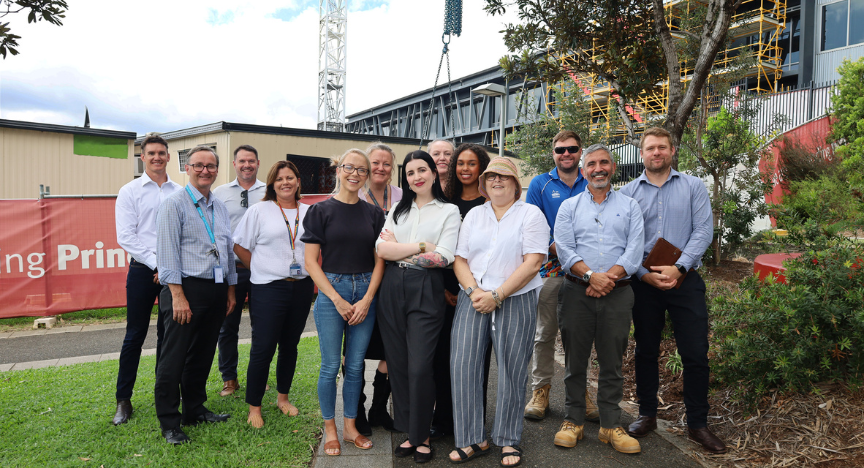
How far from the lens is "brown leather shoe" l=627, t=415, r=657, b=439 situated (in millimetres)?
3809

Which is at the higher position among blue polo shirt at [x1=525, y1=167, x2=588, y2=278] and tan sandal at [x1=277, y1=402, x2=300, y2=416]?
blue polo shirt at [x1=525, y1=167, x2=588, y2=278]

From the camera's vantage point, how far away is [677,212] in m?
3.81

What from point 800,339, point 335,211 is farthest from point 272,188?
point 800,339

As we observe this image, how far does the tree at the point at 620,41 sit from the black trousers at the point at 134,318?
4701mm

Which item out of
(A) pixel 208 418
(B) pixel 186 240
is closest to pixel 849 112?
(B) pixel 186 240

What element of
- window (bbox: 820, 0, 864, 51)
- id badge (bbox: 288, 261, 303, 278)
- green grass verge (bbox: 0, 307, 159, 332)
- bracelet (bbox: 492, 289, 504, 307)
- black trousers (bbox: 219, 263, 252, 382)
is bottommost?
green grass verge (bbox: 0, 307, 159, 332)

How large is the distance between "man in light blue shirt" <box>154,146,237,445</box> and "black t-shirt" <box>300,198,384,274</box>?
0.87 meters

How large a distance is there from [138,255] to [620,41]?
540 cm

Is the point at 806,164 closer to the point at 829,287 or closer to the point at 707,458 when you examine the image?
the point at 829,287

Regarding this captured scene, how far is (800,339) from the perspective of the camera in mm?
3551

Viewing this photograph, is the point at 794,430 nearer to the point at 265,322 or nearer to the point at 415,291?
the point at 415,291

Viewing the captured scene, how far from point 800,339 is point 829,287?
45cm

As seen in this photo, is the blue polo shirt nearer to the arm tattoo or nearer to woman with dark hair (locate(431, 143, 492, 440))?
woman with dark hair (locate(431, 143, 492, 440))

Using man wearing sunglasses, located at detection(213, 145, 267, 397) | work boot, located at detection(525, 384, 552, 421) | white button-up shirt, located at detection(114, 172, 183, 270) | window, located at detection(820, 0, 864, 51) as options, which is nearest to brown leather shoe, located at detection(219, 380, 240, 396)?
man wearing sunglasses, located at detection(213, 145, 267, 397)
